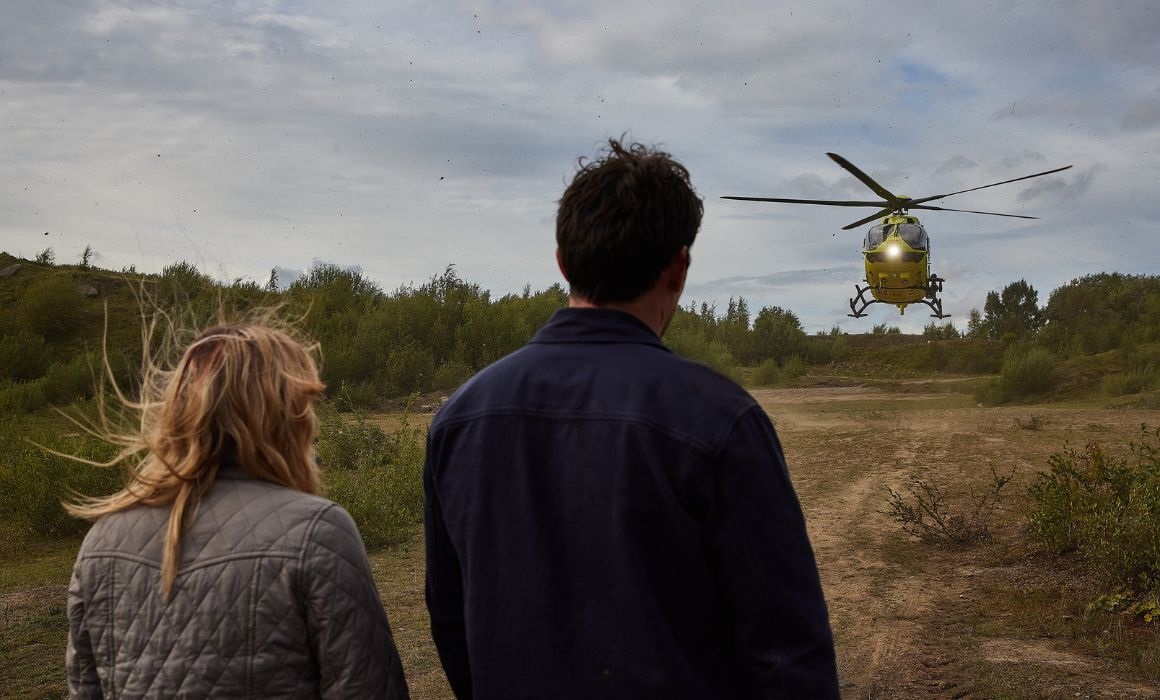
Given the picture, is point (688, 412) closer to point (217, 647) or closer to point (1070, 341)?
point (217, 647)

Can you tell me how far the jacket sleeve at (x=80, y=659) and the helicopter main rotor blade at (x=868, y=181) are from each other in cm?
1932

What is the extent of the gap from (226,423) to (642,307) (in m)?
0.89

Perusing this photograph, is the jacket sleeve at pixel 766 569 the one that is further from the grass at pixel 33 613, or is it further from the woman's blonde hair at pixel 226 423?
the grass at pixel 33 613

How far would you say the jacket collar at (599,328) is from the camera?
1.92 m

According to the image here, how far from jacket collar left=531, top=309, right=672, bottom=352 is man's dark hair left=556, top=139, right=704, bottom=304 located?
52 millimetres

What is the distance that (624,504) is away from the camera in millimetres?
1740

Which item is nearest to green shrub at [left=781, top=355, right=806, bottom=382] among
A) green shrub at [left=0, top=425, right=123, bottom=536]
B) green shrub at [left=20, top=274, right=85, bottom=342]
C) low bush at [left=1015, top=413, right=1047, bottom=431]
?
low bush at [left=1015, top=413, right=1047, bottom=431]

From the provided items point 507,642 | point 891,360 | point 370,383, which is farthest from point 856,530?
point 891,360

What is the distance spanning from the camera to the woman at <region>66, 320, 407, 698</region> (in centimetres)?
190

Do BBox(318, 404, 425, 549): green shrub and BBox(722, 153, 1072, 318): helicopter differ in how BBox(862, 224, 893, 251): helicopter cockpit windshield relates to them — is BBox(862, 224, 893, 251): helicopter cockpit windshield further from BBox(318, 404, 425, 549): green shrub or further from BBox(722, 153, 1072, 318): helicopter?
BBox(318, 404, 425, 549): green shrub

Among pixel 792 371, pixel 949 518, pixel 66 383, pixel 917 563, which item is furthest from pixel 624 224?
pixel 792 371

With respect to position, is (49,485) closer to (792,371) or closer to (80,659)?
(80,659)

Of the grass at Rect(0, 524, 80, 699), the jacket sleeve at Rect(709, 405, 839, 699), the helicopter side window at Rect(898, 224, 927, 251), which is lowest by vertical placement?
the grass at Rect(0, 524, 80, 699)

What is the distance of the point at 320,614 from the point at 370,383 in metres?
22.5
